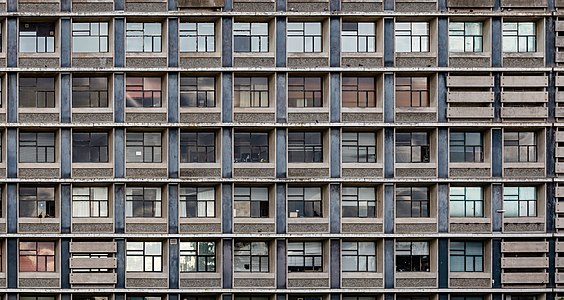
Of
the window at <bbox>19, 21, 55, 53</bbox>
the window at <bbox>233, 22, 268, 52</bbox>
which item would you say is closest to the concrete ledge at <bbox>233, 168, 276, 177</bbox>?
the window at <bbox>233, 22, 268, 52</bbox>

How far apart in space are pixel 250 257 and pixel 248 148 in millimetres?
5304

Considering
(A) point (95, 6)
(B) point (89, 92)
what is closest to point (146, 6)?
(A) point (95, 6)

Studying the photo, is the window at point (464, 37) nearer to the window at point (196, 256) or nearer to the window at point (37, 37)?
the window at point (196, 256)

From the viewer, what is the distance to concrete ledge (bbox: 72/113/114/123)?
41.2 meters

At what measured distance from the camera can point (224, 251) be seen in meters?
41.3


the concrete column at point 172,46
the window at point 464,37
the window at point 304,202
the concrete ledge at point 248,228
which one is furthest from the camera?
the window at point 464,37

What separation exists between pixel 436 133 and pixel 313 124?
19.5 feet

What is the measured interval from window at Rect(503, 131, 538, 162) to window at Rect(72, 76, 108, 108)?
19.6 metres

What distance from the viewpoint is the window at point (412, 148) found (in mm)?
42062

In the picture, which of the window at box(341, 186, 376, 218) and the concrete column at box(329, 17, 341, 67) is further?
the window at box(341, 186, 376, 218)

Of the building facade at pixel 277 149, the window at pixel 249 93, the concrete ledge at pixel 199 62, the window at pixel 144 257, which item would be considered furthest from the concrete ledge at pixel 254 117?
the window at pixel 144 257

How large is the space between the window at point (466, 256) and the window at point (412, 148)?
4.50 m

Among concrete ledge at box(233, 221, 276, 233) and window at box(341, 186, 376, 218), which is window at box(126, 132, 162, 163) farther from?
window at box(341, 186, 376, 218)

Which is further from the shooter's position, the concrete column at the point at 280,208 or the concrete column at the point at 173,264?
the concrete column at the point at 280,208
